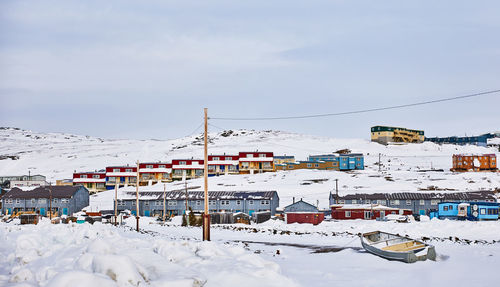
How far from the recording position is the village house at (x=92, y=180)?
122m

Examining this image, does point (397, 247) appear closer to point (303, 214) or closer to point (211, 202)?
point (303, 214)

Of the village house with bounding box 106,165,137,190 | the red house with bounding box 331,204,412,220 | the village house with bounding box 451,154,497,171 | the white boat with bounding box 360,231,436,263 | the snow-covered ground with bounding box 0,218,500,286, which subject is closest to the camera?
the snow-covered ground with bounding box 0,218,500,286

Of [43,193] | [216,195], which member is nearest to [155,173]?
[43,193]

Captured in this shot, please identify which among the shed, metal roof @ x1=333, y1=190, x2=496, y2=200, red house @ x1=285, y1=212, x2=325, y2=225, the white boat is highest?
the white boat

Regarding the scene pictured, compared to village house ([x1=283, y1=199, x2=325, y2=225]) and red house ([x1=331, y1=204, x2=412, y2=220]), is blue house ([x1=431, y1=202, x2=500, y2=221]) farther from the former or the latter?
village house ([x1=283, y1=199, x2=325, y2=225])

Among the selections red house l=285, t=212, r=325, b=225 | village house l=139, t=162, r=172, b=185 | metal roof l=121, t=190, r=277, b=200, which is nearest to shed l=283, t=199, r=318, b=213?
red house l=285, t=212, r=325, b=225

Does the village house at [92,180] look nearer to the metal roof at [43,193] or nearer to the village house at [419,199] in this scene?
the metal roof at [43,193]

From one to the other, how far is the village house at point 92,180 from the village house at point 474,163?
9540 centimetres

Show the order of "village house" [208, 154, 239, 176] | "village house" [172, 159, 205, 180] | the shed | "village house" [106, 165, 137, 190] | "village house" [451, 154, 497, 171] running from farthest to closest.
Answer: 1. "village house" [208, 154, 239, 176]
2. "village house" [172, 159, 205, 180]
3. "village house" [451, 154, 497, 171]
4. "village house" [106, 165, 137, 190]
5. the shed

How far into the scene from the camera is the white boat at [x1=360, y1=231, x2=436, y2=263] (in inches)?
920

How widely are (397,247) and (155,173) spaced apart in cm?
10397

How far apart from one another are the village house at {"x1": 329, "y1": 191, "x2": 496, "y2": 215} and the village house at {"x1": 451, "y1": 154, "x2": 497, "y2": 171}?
5112cm

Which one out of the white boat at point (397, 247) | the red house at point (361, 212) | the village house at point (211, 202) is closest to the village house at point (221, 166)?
the village house at point (211, 202)

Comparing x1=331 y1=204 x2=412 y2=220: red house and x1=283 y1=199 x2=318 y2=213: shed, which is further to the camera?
x1=331 y1=204 x2=412 y2=220: red house
